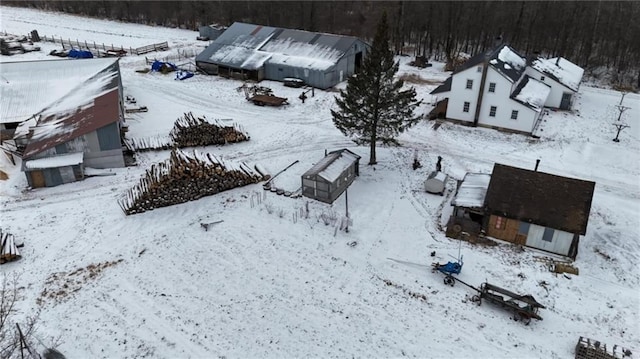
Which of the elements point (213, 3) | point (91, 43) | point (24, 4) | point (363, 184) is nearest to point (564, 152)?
point (363, 184)

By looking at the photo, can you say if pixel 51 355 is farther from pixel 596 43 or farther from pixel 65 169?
pixel 596 43

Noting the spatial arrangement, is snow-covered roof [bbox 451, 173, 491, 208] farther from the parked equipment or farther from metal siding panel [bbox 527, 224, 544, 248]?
the parked equipment

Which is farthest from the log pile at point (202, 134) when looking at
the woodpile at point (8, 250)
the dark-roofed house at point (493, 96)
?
the dark-roofed house at point (493, 96)

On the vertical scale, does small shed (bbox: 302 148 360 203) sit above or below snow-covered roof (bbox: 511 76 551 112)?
below

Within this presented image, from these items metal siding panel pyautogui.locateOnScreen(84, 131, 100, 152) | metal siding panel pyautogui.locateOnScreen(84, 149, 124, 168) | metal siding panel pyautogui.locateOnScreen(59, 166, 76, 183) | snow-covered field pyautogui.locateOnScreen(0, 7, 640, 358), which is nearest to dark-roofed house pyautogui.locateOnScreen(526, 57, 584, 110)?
snow-covered field pyautogui.locateOnScreen(0, 7, 640, 358)

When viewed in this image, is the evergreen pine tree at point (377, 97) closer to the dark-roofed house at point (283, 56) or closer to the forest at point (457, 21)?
the dark-roofed house at point (283, 56)

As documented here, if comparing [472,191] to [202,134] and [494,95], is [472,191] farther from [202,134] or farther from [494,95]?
[202,134]
